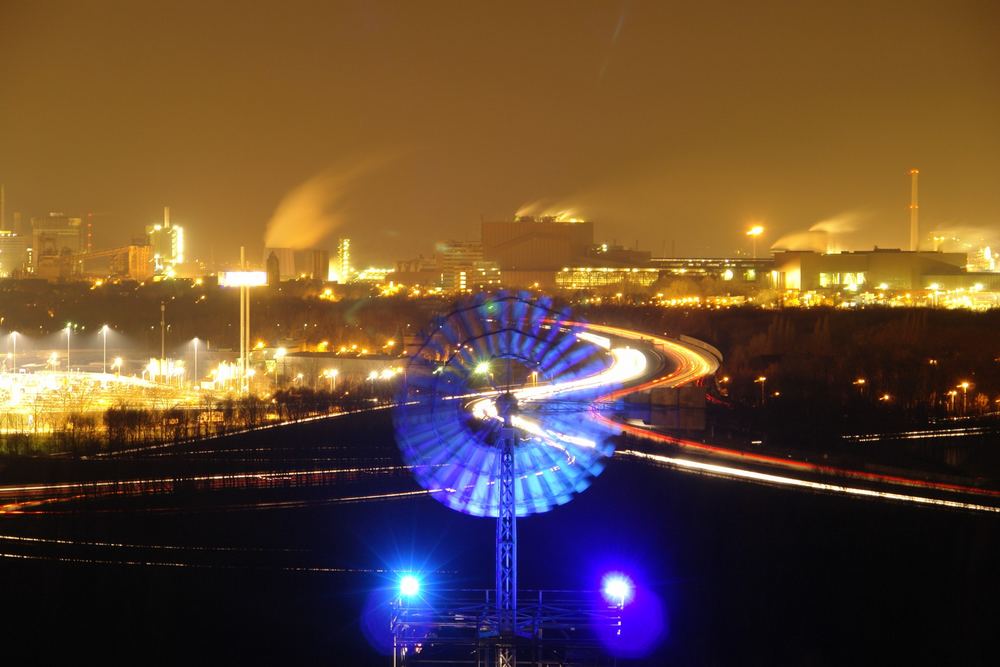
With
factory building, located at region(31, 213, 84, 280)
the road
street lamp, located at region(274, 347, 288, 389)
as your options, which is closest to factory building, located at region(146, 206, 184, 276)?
factory building, located at region(31, 213, 84, 280)

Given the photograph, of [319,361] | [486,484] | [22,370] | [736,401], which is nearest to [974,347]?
[736,401]

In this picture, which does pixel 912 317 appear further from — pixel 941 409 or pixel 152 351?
pixel 152 351

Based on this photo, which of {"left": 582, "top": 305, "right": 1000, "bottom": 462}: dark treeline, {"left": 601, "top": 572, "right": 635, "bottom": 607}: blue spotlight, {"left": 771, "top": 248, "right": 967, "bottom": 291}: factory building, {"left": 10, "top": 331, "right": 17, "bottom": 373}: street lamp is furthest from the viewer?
{"left": 771, "top": 248, "right": 967, "bottom": 291}: factory building

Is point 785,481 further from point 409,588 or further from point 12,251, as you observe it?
point 12,251

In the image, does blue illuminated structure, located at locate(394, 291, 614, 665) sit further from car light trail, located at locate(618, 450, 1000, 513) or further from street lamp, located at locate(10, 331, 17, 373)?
street lamp, located at locate(10, 331, 17, 373)

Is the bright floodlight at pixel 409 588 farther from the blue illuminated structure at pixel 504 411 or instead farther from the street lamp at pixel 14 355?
the street lamp at pixel 14 355
